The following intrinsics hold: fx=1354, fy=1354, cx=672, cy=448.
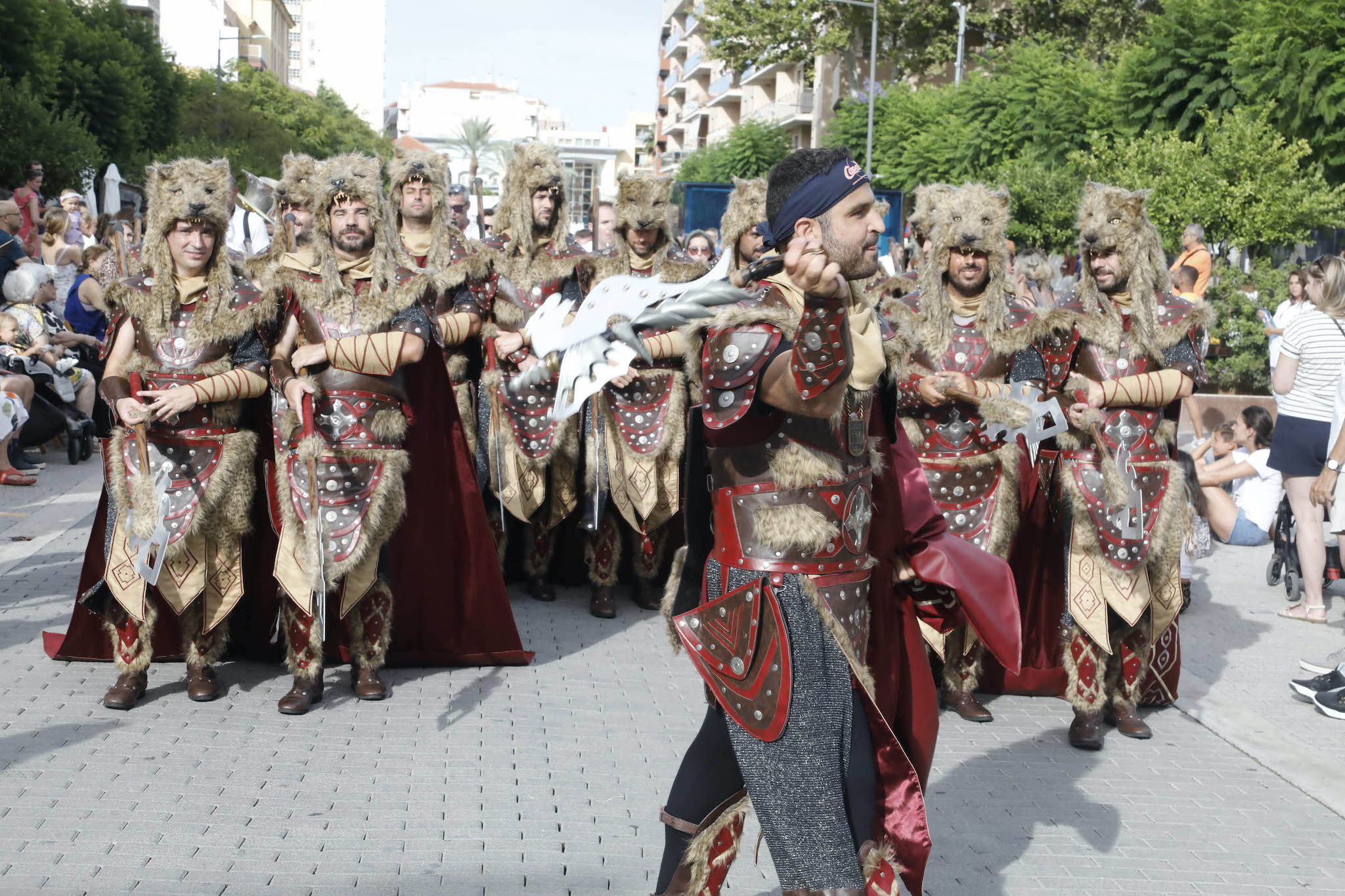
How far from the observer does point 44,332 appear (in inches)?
470

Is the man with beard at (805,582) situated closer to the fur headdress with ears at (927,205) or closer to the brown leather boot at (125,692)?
the fur headdress with ears at (927,205)

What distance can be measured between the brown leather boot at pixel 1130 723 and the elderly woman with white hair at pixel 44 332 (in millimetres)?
9398

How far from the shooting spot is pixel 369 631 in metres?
5.66

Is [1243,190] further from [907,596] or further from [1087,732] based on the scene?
[907,596]

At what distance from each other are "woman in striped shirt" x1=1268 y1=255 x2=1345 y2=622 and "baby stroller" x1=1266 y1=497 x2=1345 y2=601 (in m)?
0.27

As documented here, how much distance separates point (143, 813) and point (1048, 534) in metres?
3.84

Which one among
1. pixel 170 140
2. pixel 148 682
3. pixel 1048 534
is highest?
pixel 170 140

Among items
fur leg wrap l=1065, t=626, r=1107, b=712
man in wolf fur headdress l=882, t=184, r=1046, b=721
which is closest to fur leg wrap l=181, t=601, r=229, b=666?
man in wolf fur headdress l=882, t=184, r=1046, b=721

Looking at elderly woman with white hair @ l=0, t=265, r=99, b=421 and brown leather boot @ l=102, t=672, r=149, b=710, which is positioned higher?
elderly woman with white hair @ l=0, t=265, r=99, b=421

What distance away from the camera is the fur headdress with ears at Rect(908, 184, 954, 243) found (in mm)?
5699

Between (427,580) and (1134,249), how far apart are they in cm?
329

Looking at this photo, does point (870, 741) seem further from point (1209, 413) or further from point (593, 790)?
point (1209, 413)

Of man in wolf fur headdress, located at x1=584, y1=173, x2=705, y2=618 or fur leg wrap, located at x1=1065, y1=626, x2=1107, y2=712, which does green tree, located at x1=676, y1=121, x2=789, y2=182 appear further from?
fur leg wrap, located at x1=1065, y1=626, x2=1107, y2=712

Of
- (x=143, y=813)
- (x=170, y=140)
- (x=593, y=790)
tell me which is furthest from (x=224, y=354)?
(x=170, y=140)
